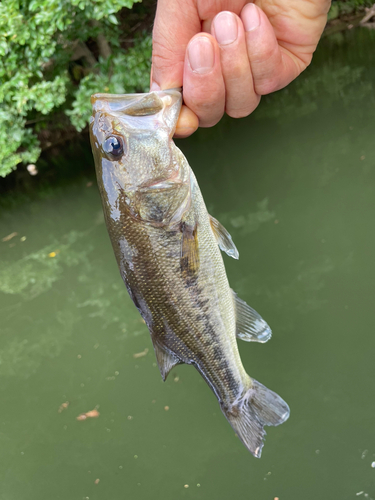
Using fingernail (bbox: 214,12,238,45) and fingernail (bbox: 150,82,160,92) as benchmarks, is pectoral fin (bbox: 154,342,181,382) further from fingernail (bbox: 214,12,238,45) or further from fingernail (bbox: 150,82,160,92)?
fingernail (bbox: 214,12,238,45)

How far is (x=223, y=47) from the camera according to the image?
58.9 inches

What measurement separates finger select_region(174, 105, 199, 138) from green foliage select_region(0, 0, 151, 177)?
3.35 m

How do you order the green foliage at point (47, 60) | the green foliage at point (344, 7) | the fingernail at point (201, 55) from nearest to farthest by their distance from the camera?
1. the fingernail at point (201, 55)
2. the green foliage at point (47, 60)
3. the green foliage at point (344, 7)

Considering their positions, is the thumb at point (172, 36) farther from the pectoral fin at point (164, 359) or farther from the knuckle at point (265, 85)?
the pectoral fin at point (164, 359)

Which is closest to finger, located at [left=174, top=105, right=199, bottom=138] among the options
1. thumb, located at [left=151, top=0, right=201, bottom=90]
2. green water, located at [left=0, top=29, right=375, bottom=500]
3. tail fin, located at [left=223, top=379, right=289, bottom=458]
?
thumb, located at [left=151, top=0, right=201, bottom=90]

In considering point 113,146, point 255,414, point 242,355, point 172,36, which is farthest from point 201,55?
point 242,355

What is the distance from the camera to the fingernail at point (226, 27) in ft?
4.72

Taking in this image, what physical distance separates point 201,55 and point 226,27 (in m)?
0.14

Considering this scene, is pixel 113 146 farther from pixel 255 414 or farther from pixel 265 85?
pixel 255 414

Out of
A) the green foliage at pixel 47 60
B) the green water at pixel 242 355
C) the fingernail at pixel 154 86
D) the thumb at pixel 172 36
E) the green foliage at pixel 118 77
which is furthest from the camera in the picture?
the green foliage at pixel 118 77

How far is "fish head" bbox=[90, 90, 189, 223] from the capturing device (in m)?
1.48

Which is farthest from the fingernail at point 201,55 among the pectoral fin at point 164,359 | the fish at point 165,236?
the pectoral fin at point 164,359

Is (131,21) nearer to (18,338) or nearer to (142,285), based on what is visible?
(18,338)

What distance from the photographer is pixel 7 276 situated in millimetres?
5395
